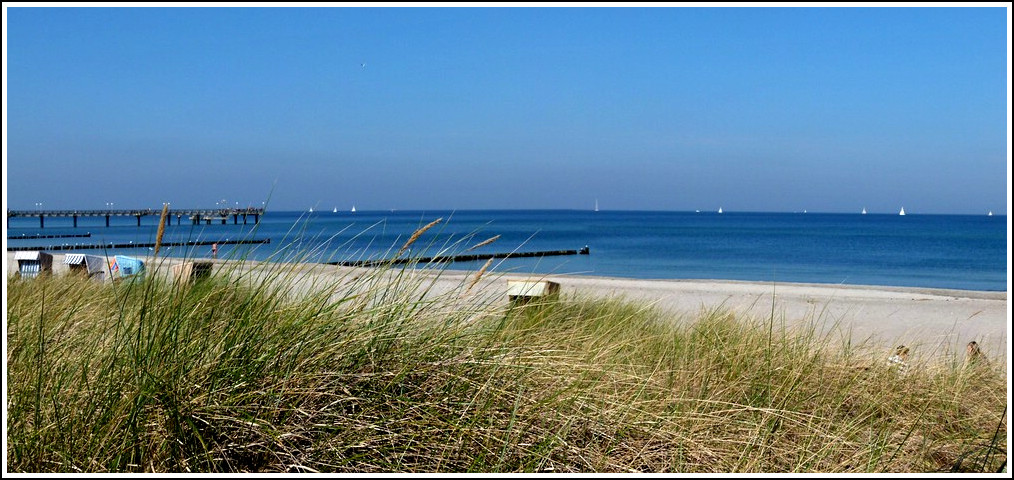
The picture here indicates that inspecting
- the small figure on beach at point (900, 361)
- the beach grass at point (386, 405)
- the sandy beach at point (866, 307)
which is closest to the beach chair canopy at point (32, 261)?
the sandy beach at point (866, 307)

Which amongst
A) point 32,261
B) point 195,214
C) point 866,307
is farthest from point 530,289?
point 866,307

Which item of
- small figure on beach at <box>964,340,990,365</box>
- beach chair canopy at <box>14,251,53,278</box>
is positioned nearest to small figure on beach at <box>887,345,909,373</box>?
small figure on beach at <box>964,340,990,365</box>

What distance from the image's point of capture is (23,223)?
93.6 metres

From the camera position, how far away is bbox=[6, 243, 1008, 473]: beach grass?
237 centimetres

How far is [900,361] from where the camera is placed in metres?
4.41

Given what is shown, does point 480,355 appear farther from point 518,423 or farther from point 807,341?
point 807,341

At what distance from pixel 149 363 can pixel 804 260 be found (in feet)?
143

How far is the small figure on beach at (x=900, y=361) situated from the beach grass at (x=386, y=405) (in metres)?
0.53

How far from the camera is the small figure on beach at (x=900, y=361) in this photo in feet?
14.2

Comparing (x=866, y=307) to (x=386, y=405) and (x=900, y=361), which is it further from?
(x=386, y=405)

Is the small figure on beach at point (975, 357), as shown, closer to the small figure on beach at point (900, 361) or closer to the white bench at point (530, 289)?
the small figure on beach at point (900, 361)

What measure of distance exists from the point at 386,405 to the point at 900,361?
3.07m

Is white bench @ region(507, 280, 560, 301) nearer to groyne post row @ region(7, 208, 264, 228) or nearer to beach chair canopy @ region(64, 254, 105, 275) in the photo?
groyne post row @ region(7, 208, 264, 228)

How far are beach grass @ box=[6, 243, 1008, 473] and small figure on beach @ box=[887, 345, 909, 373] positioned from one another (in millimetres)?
534
